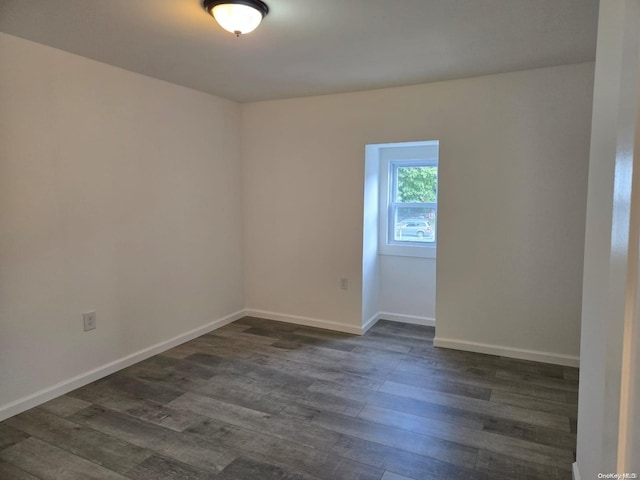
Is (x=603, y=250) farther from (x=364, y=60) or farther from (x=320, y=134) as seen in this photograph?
(x=320, y=134)

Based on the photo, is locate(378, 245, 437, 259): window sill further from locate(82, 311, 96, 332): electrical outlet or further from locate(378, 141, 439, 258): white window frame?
locate(82, 311, 96, 332): electrical outlet

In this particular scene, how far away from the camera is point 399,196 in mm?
4418

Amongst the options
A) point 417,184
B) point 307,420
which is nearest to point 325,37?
point 417,184

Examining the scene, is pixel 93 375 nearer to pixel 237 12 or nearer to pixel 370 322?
pixel 370 322

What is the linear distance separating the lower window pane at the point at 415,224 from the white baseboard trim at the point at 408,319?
0.84 metres

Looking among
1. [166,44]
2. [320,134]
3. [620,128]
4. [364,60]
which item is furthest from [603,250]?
[320,134]

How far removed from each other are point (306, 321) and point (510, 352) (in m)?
1.98

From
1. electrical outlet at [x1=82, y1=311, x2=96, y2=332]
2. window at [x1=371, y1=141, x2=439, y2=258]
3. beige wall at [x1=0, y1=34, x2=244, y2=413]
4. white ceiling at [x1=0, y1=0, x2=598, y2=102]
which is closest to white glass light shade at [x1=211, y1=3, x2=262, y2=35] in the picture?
white ceiling at [x1=0, y1=0, x2=598, y2=102]

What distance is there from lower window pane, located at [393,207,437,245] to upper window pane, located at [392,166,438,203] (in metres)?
0.11

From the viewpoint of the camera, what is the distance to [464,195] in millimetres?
3438

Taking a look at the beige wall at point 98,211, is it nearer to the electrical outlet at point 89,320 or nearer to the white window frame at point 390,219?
the electrical outlet at point 89,320

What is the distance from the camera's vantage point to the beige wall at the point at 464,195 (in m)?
3.11

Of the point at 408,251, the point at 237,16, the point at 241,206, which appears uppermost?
the point at 237,16

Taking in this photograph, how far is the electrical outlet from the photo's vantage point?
291cm
